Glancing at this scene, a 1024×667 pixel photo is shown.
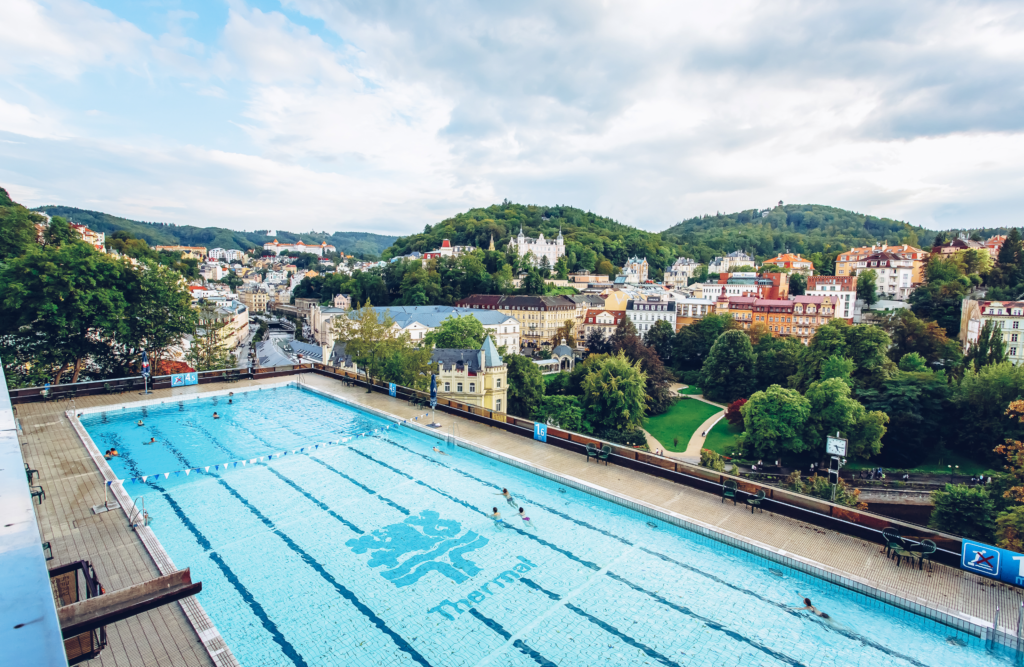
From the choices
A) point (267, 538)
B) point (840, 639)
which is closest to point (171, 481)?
point (267, 538)

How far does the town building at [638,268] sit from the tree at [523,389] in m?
76.2

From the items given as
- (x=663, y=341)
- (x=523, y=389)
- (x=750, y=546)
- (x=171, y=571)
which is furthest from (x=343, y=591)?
(x=663, y=341)

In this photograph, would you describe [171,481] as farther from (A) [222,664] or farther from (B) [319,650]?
(A) [222,664]

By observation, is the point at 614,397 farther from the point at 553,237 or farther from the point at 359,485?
the point at 553,237

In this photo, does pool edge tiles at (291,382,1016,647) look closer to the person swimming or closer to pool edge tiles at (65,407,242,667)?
the person swimming

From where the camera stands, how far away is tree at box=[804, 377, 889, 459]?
31359mm

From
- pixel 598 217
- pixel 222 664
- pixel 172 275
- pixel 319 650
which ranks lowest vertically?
pixel 319 650

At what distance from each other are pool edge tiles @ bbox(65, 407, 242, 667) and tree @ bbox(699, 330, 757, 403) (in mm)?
48462

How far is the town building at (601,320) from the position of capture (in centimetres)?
7475

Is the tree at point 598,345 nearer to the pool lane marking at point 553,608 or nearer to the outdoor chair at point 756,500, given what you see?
the outdoor chair at point 756,500

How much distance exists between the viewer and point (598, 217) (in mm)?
172250

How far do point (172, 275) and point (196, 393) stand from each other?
20.0 ft

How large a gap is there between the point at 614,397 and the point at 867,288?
55.3 meters

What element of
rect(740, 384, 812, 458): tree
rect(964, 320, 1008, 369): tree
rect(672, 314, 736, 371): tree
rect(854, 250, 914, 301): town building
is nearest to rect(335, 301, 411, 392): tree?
rect(740, 384, 812, 458): tree
